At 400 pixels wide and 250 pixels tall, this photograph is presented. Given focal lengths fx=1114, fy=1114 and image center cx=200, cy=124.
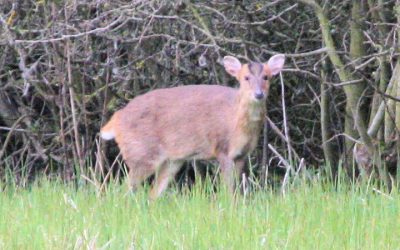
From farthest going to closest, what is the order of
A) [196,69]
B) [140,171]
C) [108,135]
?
[196,69] < [108,135] < [140,171]

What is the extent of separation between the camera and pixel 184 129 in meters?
9.74

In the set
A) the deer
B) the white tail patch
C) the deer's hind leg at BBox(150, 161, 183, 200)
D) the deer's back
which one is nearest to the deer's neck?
the deer

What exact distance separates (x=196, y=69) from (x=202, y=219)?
4667 mm

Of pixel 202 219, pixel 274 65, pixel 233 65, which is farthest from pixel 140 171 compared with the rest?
pixel 202 219

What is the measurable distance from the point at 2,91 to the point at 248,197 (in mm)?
4726

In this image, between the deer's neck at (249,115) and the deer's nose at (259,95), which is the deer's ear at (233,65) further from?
the deer's nose at (259,95)

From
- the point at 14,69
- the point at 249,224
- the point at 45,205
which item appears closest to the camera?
the point at 249,224

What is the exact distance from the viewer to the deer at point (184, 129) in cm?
947

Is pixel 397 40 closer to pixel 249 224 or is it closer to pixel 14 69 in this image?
pixel 249 224

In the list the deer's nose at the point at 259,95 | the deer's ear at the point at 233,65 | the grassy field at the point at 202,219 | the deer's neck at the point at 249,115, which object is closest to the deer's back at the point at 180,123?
the deer's neck at the point at 249,115

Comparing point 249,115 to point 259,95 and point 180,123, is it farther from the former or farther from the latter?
point 180,123

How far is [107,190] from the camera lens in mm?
7508

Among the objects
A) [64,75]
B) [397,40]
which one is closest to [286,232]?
→ [397,40]

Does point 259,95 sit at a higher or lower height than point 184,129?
higher
